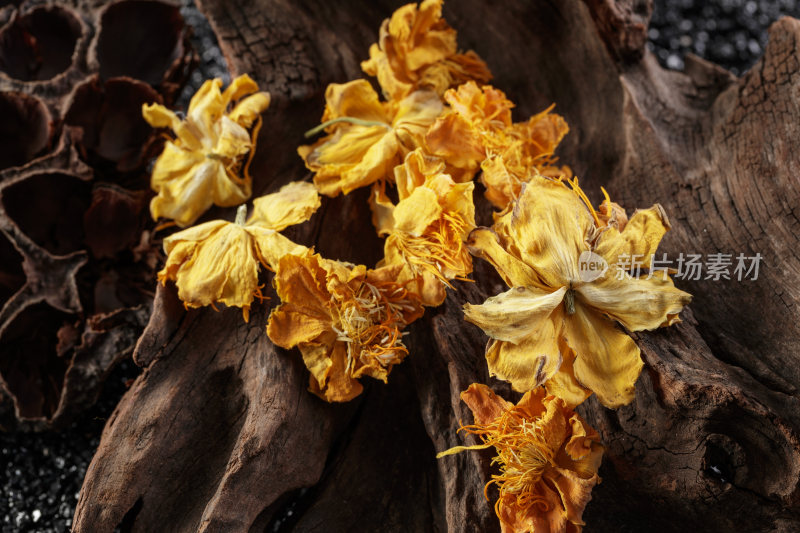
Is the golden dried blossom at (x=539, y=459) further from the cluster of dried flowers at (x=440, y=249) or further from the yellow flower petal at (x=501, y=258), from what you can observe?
the yellow flower petal at (x=501, y=258)

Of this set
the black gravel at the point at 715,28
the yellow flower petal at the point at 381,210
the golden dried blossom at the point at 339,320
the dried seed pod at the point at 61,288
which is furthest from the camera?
the black gravel at the point at 715,28

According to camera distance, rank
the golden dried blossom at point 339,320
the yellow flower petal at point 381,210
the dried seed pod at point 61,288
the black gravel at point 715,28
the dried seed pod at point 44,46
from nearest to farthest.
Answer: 1. the golden dried blossom at point 339,320
2. the yellow flower petal at point 381,210
3. the dried seed pod at point 61,288
4. the dried seed pod at point 44,46
5. the black gravel at point 715,28

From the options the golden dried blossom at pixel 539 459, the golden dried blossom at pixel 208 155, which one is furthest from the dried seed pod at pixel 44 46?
the golden dried blossom at pixel 539 459

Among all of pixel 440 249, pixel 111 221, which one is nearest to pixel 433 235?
pixel 440 249

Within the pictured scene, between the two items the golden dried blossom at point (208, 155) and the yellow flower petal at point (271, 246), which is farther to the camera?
the golden dried blossom at point (208, 155)

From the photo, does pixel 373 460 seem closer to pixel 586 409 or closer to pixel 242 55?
pixel 586 409

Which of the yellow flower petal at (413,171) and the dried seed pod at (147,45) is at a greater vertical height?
the dried seed pod at (147,45)

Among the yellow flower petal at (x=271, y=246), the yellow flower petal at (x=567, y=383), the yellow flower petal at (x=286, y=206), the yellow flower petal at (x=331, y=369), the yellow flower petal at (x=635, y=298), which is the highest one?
the yellow flower petal at (x=286, y=206)

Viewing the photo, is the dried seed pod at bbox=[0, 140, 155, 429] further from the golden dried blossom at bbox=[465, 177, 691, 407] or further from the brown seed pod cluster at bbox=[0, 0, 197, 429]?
the golden dried blossom at bbox=[465, 177, 691, 407]
